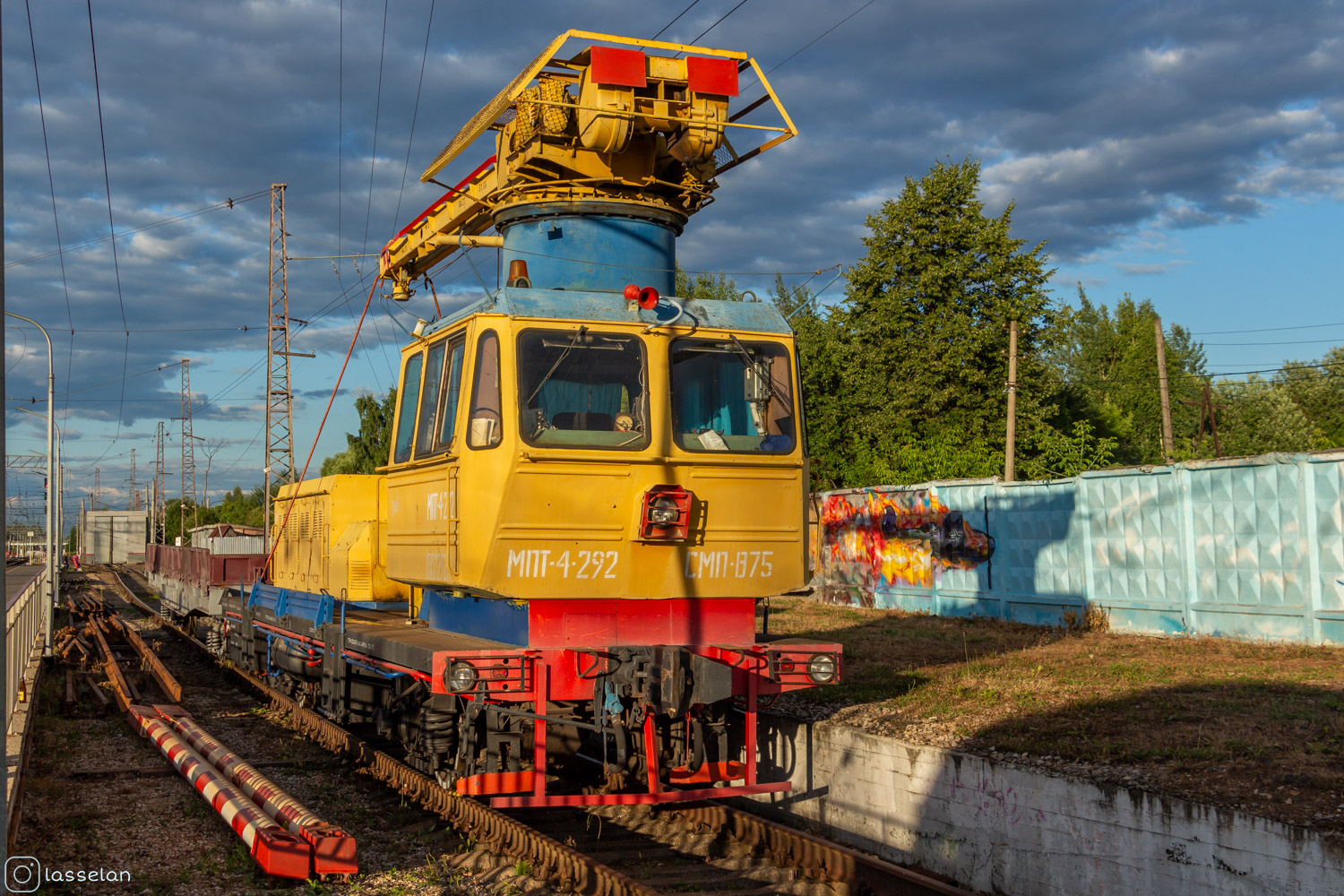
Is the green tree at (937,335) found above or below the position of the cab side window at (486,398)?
above

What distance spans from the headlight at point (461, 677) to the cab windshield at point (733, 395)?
2288mm

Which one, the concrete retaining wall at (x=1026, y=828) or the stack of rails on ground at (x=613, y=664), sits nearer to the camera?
the concrete retaining wall at (x=1026, y=828)

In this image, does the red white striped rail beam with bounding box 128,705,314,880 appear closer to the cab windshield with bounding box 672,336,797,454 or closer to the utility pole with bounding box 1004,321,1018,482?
the cab windshield with bounding box 672,336,797,454

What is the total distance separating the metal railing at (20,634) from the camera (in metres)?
11.5

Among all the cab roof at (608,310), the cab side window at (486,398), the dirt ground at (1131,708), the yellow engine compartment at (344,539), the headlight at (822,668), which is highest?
the cab roof at (608,310)

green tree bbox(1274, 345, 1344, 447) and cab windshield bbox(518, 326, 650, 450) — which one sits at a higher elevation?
green tree bbox(1274, 345, 1344, 447)

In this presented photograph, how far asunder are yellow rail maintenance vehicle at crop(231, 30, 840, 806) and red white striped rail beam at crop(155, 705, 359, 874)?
878 mm

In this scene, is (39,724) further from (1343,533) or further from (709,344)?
(1343,533)

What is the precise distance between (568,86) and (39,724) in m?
10.4

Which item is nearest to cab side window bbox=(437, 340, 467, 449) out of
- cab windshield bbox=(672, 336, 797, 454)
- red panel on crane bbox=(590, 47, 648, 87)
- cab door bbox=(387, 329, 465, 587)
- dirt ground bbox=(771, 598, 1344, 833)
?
cab door bbox=(387, 329, 465, 587)

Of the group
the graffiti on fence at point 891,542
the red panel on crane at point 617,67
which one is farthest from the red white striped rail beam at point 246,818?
the graffiti on fence at point 891,542

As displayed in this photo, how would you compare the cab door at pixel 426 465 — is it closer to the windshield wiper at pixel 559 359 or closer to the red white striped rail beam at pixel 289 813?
the windshield wiper at pixel 559 359

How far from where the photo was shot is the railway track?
6871 mm

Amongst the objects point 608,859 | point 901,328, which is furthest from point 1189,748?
→ point 901,328
